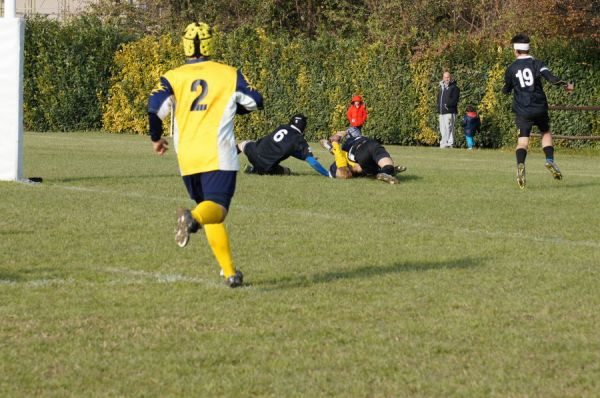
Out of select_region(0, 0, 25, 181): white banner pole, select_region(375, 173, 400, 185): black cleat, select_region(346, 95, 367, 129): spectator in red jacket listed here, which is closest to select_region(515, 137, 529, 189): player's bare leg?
select_region(375, 173, 400, 185): black cleat

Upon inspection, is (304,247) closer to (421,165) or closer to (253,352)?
(253,352)

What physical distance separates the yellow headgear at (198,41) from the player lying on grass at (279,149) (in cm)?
991

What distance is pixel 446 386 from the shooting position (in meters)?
5.64

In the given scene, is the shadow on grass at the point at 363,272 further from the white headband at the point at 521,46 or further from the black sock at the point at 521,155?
the white headband at the point at 521,46

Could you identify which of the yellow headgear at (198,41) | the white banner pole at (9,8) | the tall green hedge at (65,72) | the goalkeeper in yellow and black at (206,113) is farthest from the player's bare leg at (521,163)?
the tall green hedge at (65,72)

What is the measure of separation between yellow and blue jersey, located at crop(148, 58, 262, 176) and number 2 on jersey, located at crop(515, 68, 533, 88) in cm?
947

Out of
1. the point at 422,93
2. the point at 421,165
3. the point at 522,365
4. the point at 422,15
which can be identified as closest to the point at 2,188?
the point at 421,165

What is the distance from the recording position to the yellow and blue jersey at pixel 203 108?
8.43 m

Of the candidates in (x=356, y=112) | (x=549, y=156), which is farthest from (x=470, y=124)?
(x=549, y=156)

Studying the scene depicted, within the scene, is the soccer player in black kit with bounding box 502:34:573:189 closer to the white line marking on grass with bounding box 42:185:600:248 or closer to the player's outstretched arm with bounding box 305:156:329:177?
the player's outstretched arm with bounding box 305:156:329:177

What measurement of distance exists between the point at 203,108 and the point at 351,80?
→ 26889 mm

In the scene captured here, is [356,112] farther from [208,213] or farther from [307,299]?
[307,299]

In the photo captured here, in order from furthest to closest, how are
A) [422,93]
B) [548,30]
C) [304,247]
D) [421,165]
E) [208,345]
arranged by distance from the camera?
[422,93] < [548,30] < [421,165] < [304,247] < [208,345]

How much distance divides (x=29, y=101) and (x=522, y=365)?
37605 millimetres
